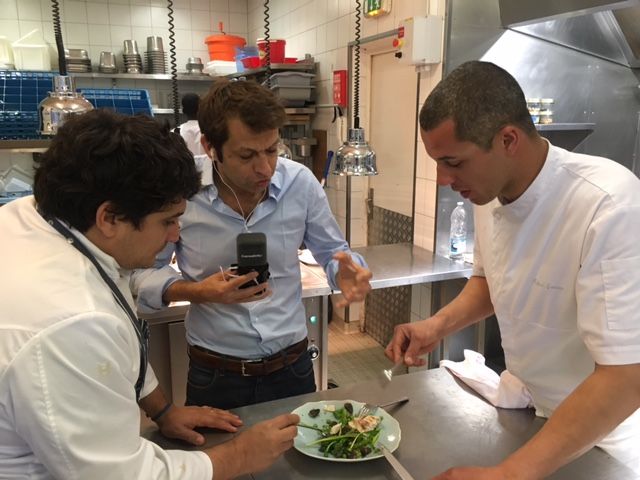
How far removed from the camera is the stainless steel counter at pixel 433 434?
1152mm

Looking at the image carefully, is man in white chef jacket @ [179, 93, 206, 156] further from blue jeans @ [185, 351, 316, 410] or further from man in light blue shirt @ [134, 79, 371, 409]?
blue jeans @ [185, 351, 316, 410]

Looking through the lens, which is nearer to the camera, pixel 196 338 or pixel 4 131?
pixel 196 338

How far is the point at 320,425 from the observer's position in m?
1.29

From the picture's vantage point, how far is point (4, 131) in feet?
7.77

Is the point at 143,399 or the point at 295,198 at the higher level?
the point at 295,198

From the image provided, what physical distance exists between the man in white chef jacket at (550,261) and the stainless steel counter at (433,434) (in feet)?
0.33

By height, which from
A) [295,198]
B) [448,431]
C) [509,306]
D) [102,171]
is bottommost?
[448,431]

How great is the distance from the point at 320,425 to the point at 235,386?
1.35 ft

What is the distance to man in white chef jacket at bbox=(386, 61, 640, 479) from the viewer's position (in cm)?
99

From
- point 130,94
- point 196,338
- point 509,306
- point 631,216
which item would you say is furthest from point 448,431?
point 130,94

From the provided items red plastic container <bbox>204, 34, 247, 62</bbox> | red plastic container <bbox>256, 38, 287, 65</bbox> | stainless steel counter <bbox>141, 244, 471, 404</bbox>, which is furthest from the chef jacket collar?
red plastic container <bbox>204, 34, 247, 62</bbox>

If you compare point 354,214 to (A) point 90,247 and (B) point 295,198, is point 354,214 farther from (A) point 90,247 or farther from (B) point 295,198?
(A) point 90,247

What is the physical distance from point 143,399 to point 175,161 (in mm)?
644

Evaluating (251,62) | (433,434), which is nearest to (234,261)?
(433,434)
